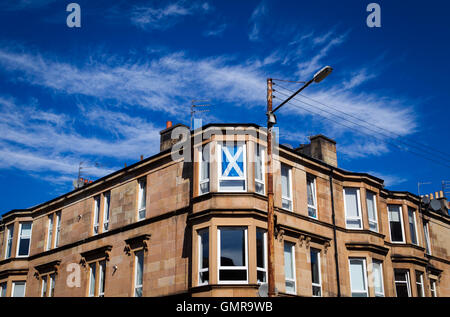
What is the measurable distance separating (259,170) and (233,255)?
4372 mm

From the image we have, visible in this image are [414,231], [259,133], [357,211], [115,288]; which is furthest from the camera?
[414,231]

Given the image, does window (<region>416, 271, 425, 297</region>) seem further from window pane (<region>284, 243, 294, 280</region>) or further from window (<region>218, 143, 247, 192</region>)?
window (<region>218, 143, 247, 192</region>)

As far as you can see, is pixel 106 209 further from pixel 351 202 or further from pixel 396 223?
pixel 396 223

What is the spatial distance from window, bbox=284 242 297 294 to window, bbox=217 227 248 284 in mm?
2989

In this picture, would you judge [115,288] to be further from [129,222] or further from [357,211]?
[357,211]

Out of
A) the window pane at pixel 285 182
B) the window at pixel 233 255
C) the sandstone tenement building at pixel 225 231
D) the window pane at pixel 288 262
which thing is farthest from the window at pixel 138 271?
the window pane at pixel 285 182

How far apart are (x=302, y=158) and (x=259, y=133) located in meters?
3.65

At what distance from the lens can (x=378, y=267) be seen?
92.4 feet

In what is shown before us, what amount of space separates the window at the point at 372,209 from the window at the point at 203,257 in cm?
1081

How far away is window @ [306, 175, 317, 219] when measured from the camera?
2722cm

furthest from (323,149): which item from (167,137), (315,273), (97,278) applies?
(97,278)

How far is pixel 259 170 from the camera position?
24.5m

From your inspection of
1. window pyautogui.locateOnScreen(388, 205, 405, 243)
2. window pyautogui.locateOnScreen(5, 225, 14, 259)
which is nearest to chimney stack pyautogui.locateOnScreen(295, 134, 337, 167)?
window pyautogui.locateOnScreen(388, 205, 405, 243)
